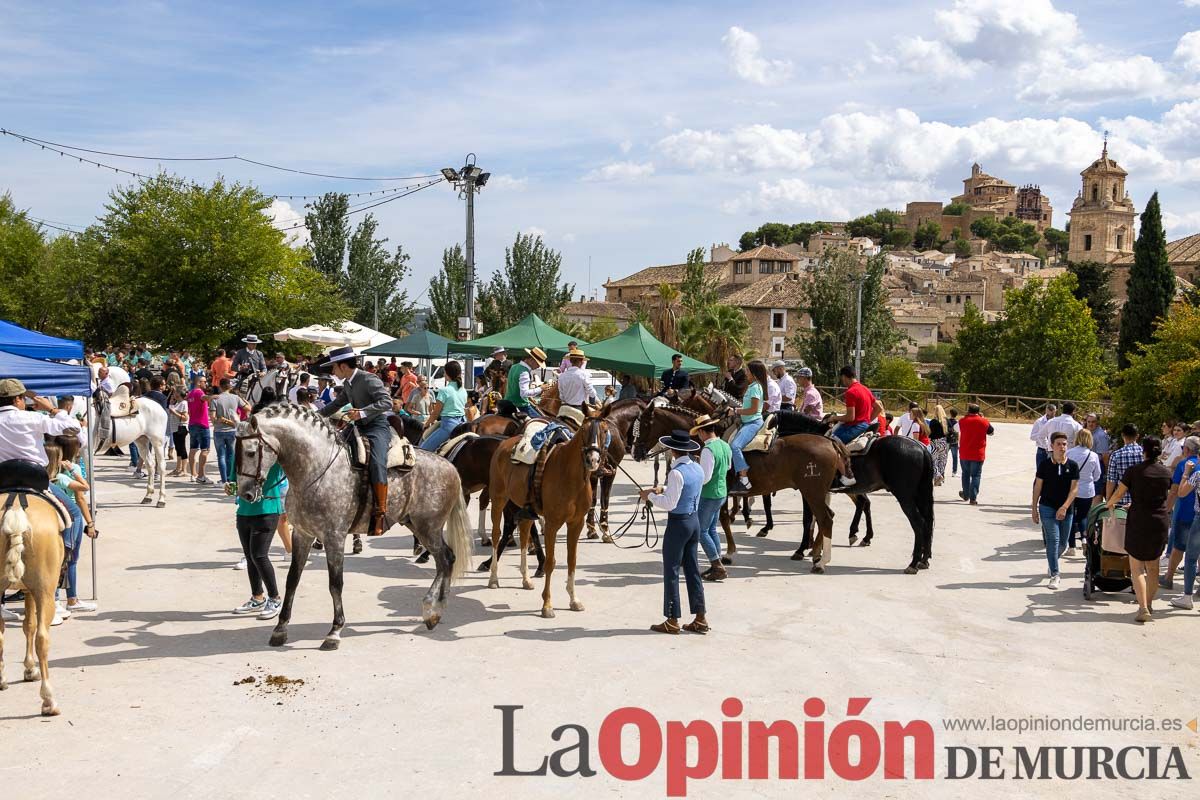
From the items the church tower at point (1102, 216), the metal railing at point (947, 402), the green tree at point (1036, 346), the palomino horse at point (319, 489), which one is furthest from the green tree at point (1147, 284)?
the church tower at point (1102, 216)

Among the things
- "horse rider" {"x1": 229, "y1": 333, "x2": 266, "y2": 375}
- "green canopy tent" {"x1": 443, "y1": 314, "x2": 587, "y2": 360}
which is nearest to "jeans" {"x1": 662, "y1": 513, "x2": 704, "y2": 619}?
"horse rider" {"x1": 229, "y1": 333, "x2": 266, "y2": 375}

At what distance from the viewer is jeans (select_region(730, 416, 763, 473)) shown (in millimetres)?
12062

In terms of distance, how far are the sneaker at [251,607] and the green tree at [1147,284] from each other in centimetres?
5602

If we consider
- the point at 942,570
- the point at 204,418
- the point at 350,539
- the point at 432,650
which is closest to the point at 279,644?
the point at 432,650

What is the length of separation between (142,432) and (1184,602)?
47.0 feet

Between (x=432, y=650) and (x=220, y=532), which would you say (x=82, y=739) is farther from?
(x=220, y=532)

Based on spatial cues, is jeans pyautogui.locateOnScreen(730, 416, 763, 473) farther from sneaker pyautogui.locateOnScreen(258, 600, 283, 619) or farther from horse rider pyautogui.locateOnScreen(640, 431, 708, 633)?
sneaker pyautogui.locateOnScreen(258, 600, 283, 619)

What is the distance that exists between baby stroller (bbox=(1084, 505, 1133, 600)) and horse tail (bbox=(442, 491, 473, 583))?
6704 millimetres

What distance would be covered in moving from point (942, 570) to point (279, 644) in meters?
7.91

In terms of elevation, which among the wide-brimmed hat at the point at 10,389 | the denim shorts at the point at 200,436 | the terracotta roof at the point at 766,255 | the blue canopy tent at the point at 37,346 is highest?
the terracotta roof at the point at 766,255

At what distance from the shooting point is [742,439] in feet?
39.8

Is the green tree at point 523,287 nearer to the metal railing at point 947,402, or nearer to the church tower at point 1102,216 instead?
the metal railing at point 947,402

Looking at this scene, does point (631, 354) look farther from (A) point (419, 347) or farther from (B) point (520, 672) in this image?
(B) point (520, 672)

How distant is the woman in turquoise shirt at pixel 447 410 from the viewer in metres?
13.1
